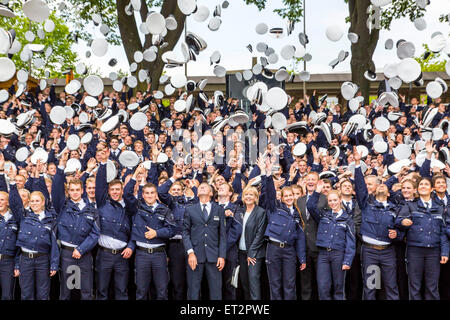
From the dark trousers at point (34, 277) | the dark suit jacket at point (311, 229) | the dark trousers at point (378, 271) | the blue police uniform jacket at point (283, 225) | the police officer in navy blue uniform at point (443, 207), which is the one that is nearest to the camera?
the dark trousers at point (34, 277)

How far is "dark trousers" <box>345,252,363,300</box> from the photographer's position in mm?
5746

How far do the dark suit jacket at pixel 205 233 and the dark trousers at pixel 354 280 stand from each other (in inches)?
60.8

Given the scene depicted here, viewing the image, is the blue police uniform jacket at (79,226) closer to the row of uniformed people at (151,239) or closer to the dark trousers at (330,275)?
the row of uniformed people at (151,239)

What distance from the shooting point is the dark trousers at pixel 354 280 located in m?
5.75

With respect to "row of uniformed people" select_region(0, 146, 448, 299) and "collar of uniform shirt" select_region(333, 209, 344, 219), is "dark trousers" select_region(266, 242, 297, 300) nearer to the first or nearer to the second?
"row of uniformed people" select_region(0, 146, 448, 299)

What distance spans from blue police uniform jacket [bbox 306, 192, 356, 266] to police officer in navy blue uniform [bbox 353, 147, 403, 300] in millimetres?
208

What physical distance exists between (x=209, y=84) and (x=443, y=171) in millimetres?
12283

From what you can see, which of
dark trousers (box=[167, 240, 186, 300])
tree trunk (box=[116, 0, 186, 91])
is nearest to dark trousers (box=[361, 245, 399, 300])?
dark trousers (box=[167, 240, 186, 300])

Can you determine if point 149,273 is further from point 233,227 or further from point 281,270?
point 281,270

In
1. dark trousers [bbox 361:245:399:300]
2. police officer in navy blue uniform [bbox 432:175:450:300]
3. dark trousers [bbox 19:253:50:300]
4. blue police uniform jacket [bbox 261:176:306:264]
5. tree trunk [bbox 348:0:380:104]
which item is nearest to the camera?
dark trousers [bbox 19:253:50:300]

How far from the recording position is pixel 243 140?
9180mm

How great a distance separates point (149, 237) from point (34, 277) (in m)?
1.26

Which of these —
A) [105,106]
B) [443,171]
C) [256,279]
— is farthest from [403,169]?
[105,106]

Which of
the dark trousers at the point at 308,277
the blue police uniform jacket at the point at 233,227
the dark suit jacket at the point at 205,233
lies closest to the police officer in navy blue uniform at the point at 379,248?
the dark trousers at the point at 308,277
